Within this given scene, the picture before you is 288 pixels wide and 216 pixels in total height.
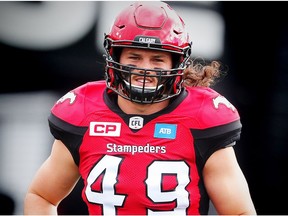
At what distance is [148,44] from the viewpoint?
1.69 meters

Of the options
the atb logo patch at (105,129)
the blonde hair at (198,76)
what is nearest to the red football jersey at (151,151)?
the atb logo patch at (105,129)

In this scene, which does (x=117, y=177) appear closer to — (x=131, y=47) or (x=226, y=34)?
(x=131, y=47)

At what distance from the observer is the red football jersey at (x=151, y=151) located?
170 centimetres

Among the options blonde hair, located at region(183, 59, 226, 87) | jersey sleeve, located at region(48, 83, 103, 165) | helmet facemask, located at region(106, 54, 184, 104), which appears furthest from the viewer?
blonde hair, located at region(183, 59, 226, 87)

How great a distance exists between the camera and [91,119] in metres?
1.77

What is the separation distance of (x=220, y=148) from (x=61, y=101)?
0.51m

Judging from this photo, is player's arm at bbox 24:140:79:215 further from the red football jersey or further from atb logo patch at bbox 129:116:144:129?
atb logo patch at bbox 129:116:144:129

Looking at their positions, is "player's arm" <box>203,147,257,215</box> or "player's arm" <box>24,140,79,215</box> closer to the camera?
"player's arm" <box>203,147,257,215</box>

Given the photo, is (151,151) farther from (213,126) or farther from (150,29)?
(150,29)

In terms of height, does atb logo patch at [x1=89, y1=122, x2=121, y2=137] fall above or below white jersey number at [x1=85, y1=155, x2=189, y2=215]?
above

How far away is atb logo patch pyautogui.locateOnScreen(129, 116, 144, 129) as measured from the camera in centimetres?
174

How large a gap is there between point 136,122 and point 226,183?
0.30 m

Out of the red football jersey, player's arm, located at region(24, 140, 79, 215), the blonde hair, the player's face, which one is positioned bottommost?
player's arm, located at region(24, 140, 79, 215)

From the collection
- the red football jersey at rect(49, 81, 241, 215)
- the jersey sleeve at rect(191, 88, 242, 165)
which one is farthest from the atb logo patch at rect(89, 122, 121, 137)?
the jersey sleeve at rect(191, 88, 242, 165)
